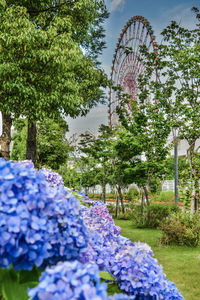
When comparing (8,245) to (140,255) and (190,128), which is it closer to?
(140,255)

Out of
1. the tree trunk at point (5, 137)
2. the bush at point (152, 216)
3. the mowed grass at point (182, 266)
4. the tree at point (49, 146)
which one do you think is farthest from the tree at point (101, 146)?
the mowed grass at point (182, 266)

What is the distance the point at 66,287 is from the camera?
85 cm

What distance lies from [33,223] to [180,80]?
33.6 feet

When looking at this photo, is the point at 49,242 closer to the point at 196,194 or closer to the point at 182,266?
the point at 182,266

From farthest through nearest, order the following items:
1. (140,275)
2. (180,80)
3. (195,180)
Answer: (180,80) < (195,180) < (140,275)

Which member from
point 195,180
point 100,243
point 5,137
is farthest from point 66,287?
point 5,137

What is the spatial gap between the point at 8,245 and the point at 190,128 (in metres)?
9.20

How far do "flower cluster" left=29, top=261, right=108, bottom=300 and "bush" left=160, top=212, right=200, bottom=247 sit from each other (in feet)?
25.3

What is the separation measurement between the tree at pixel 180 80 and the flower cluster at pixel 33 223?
860 cm

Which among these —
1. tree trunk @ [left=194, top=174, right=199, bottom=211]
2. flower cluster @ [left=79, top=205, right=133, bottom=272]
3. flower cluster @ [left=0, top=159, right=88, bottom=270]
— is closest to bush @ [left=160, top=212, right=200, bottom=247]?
tree trunk @ [left=194, top=174, right=199, bottom=211]

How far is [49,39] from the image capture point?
7.91 metres

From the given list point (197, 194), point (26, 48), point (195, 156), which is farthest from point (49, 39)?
point (197, 194)

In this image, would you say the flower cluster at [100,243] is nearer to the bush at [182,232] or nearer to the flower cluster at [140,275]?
the flower cluster at [140,275]

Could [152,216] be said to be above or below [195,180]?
below
